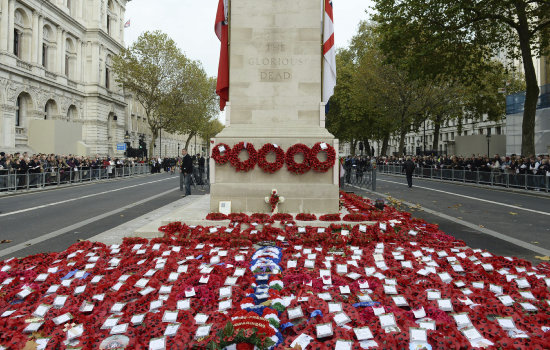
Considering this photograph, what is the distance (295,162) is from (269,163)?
604mm

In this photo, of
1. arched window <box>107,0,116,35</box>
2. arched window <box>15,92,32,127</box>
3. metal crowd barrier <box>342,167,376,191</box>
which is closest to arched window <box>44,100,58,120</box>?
arched window <box>15,92,32,127</box>

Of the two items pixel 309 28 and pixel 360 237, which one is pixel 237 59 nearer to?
pixel 309 28

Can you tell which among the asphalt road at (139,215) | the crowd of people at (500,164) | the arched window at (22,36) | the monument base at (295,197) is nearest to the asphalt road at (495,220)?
the asphalt road at (139,215)

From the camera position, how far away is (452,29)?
19.8m

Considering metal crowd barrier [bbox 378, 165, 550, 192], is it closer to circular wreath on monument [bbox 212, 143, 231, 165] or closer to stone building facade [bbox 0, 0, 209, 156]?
circular wreath on monument [bbox 212, 143, 231, 165]

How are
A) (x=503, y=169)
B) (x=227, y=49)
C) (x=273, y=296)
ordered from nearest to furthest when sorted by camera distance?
(x=273, y=296) < (x=227, y=49) < (x=503, y=169)

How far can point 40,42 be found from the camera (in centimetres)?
3828

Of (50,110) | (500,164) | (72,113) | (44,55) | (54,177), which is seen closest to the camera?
(54,177)

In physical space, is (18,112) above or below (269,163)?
above

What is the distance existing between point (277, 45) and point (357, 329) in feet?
24.4

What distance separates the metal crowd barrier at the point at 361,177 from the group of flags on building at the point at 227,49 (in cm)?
1119

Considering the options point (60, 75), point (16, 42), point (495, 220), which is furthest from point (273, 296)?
point (60, 75)

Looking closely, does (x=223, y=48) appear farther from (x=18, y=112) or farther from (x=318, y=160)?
(x=18, y=112)

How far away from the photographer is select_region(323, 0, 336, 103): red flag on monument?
9758mm
